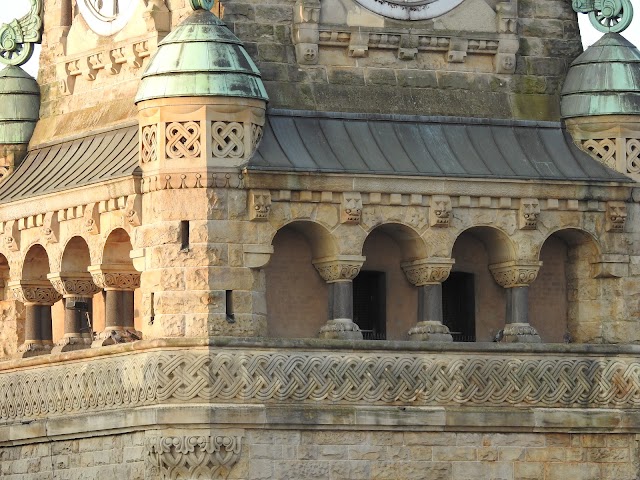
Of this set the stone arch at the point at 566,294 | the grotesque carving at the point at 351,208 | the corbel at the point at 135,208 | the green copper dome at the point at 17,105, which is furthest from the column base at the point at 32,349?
the stone arch at the point at 566,294

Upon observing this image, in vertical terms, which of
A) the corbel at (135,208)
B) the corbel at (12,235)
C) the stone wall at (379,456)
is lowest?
the stone wall at (379,456)

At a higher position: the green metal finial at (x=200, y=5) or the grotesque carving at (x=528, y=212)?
the green metal finial at (x=200, y=5)

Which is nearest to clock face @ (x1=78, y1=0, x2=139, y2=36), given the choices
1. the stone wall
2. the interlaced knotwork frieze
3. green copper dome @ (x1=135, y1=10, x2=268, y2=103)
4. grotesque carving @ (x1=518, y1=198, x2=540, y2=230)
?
green copper dome @ (x1=135, y1=10, x2=268, y2=103)

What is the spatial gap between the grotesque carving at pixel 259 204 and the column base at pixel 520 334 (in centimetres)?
410

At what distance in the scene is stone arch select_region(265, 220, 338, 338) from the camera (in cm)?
4447

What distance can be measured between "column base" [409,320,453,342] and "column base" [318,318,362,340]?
2.99 feet

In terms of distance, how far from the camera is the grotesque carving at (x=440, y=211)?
44312 millimetres

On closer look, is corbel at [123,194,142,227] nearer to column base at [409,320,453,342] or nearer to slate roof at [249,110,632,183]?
slate roof at [249,110,632,183]

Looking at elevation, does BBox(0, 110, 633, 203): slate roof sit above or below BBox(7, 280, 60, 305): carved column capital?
above

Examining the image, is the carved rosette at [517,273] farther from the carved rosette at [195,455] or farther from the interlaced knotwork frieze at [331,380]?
the carved rosette at [195,455]

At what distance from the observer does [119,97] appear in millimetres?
45750

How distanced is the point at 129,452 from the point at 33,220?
4.26 metres

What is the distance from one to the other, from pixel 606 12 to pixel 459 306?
4651 millimetres

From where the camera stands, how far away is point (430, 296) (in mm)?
44750
